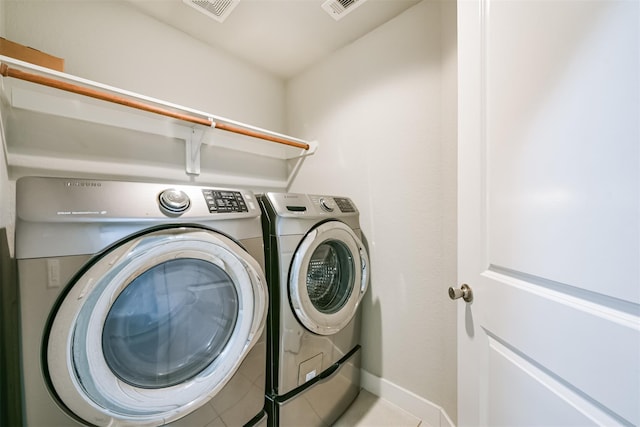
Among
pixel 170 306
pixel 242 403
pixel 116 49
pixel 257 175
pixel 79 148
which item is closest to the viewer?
pixel 170 306

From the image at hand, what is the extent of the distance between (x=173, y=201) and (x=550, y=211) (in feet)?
3.45

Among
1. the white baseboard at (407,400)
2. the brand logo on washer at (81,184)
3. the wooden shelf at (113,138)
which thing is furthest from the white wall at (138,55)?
the white baseboard at (407,400)

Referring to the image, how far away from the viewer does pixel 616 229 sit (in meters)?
0.43

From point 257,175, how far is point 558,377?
192 cm

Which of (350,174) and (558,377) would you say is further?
(350,174)

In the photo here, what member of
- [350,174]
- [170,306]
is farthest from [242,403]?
[350,174]

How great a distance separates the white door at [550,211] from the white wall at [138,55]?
5.20 feet

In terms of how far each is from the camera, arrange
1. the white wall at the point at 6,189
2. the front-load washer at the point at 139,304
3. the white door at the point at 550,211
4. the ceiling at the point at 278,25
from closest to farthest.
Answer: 1. the white door at the point at 550,211
2. the front-load washer at the point at 139,304
3. the white wall at the point at 6,189
4. the ceiling at the point at 278,25

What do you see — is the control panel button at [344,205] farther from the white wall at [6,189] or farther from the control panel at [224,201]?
the white wall at [6,189]

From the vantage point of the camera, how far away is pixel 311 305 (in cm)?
119

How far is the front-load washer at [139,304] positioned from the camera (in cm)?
63

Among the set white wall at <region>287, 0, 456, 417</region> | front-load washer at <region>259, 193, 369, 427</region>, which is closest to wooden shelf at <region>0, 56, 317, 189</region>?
white wall at <region>287, 0, 456, 417</region>

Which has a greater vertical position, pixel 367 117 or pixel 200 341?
pixel 367 117

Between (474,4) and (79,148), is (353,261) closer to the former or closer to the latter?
(474,4)
